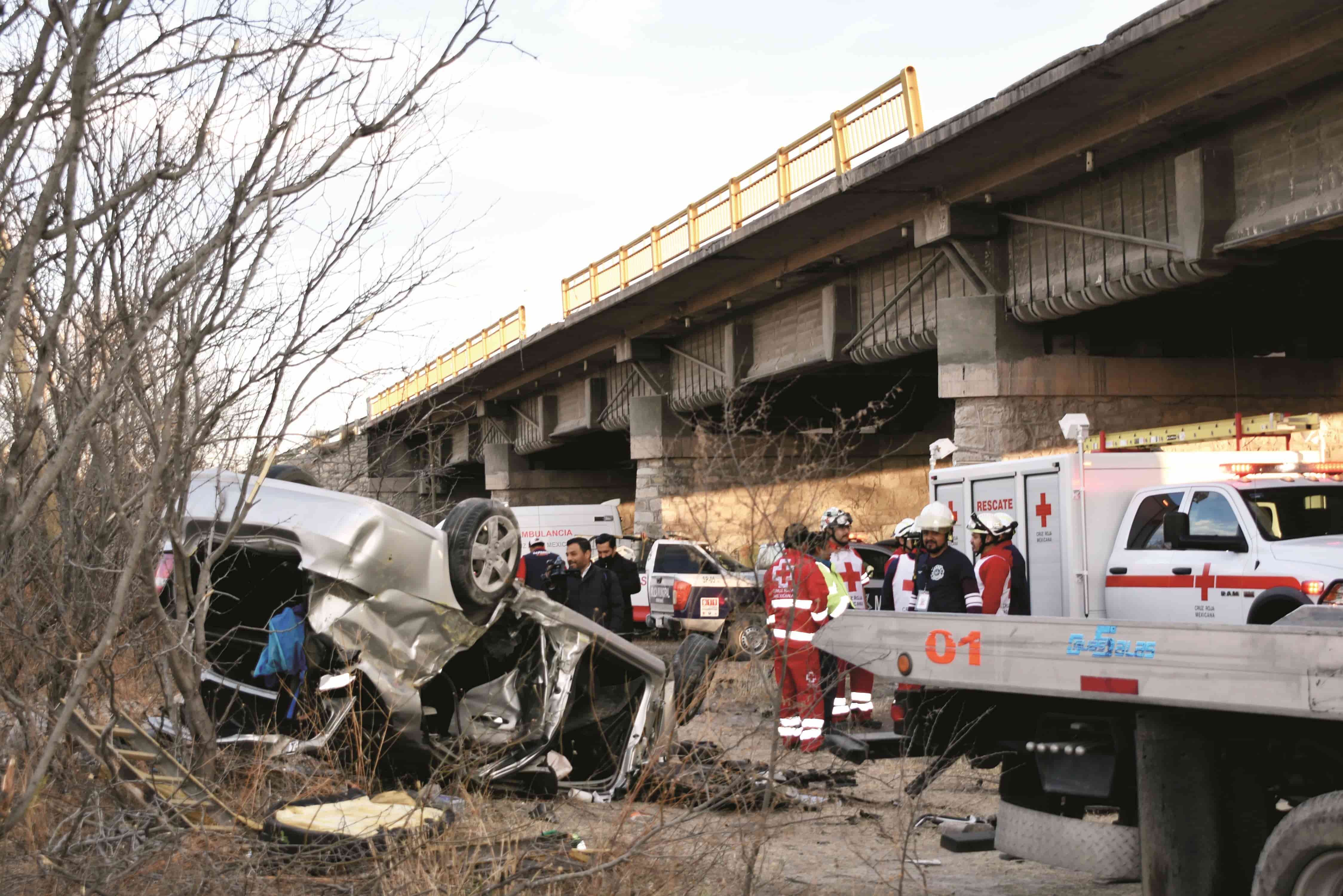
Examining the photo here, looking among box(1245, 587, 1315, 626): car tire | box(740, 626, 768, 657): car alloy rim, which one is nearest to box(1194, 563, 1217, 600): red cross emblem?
box(1245, 587, 1315, 626): car tire

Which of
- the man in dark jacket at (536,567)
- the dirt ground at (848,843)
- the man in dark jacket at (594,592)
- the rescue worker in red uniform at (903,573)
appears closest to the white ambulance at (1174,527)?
the rescue worker in red uniform at (903,573)

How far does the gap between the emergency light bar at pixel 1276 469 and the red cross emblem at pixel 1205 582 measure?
1425 mm

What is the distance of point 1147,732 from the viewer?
4.82 meters

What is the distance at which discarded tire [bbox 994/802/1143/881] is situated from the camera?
16.6ft

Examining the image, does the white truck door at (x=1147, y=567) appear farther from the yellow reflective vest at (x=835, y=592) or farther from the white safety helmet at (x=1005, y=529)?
the yellow reflective vest at (x=835, y=592)

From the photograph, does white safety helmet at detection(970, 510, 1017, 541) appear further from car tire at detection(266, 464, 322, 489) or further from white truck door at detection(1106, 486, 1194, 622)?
car tire at detection(266, 464, 322, 489)

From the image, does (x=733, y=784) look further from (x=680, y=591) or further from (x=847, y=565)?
(x=680, y=591)

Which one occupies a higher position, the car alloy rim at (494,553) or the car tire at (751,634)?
the car alloy rim at (494,553)

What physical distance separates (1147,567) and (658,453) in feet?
57.5

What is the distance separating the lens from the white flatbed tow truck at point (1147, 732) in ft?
13.5

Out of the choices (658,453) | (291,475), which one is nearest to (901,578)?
(291,475)

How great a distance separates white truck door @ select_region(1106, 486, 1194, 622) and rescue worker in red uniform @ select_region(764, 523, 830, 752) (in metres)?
2.46

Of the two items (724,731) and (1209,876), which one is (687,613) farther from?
(1209,876)

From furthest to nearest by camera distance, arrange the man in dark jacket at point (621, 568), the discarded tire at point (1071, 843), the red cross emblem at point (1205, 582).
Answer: the man in dark jacket at point (621, 568), the red cross emblem at point (1205, 582), the discarded tire at point (1071, 843)
